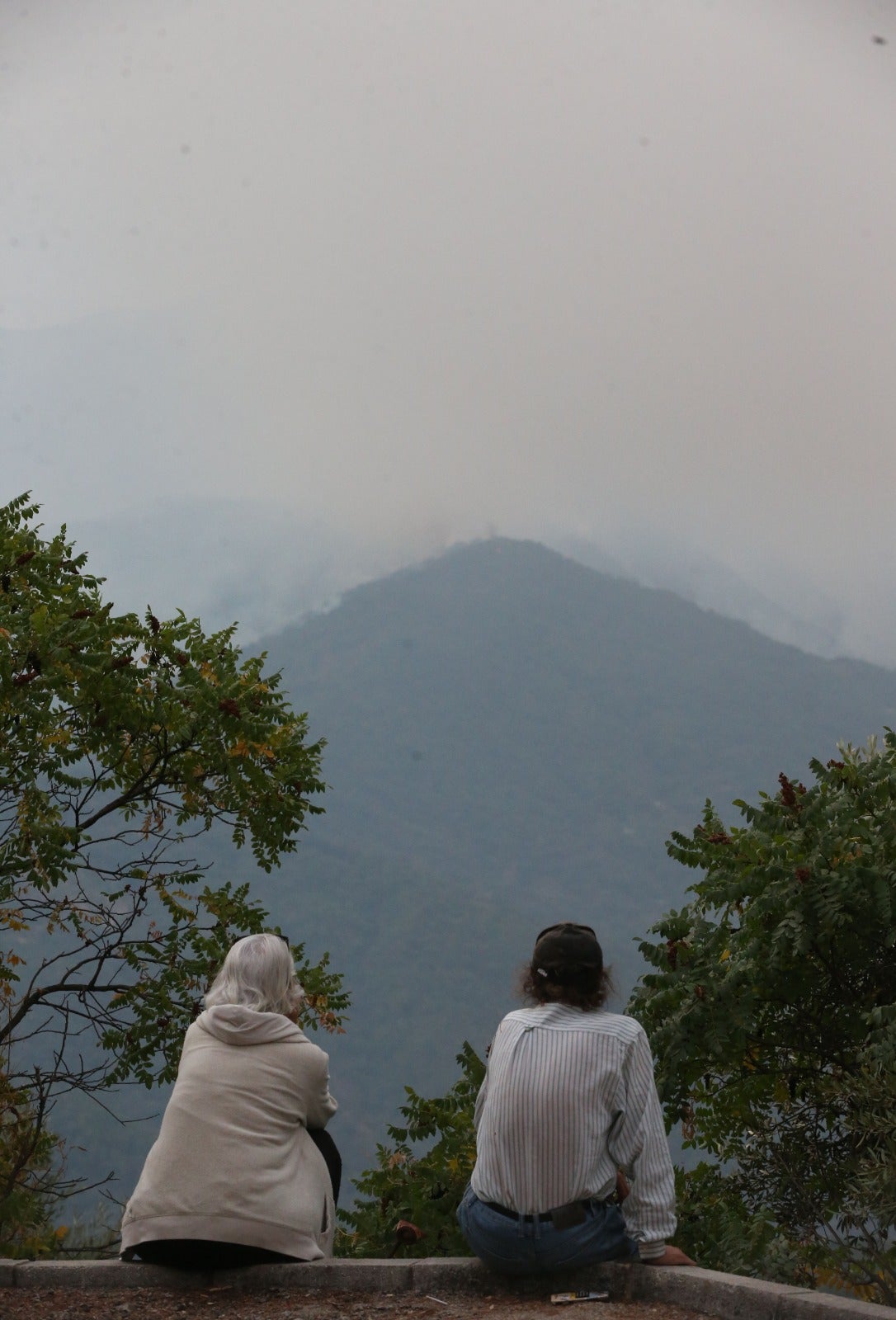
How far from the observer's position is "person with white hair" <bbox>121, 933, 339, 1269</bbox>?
4.43 metres

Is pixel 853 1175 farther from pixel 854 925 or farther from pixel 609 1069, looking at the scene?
pixel 609 1069

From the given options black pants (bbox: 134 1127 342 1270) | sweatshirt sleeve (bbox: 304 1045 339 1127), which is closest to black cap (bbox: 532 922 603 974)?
sweatshirt sleeve (bbox: 304 1045 339 1127)

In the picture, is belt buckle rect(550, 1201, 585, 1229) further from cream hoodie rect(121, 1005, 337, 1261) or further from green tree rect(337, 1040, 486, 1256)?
green tree rect(337, 1040, 486, 1256)

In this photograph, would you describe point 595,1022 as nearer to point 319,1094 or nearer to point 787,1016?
point 319,1094

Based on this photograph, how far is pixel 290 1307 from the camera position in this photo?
4289 millimetres

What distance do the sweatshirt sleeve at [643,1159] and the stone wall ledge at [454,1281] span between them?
0.10 metres

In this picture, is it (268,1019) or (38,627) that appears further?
(38,627)

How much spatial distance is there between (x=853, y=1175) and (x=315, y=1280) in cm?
240

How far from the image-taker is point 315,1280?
4457mm

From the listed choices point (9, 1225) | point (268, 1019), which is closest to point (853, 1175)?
point (268, 1019)

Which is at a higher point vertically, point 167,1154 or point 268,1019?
point 268,1019

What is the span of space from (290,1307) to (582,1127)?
105 cm

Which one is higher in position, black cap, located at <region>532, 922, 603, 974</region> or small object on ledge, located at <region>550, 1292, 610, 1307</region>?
black cap, located at <region>532, 922, 603, 974</region>

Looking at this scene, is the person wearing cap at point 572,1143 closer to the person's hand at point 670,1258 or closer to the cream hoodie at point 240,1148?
the person's hand at point 670,1258
